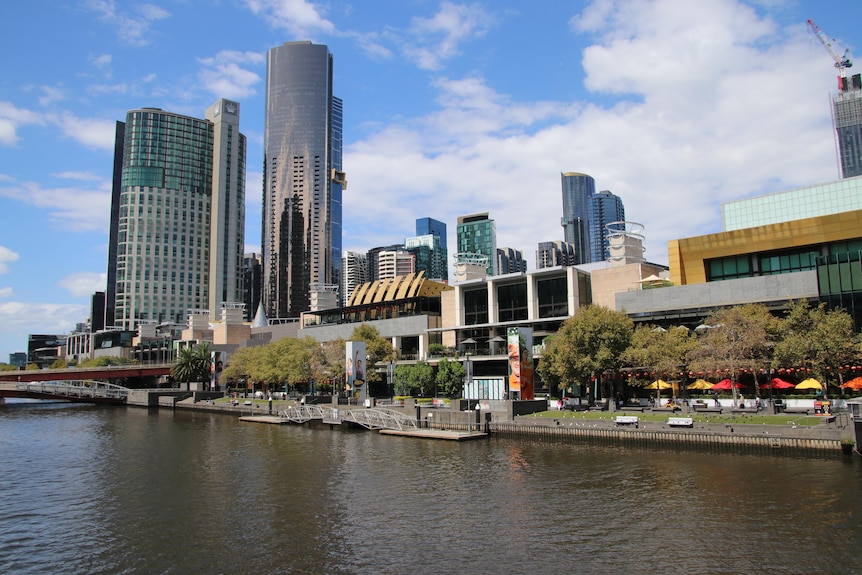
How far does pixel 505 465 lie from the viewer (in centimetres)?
4675

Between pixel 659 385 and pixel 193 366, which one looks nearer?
pixel 659 385

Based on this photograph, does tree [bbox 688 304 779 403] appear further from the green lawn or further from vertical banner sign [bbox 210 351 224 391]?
vertical banner sign [bbox 210 351 224 391]

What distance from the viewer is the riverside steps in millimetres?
46897

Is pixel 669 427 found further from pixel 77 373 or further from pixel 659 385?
pixel 77 373

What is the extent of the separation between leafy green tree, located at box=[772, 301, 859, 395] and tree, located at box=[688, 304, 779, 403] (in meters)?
1.76

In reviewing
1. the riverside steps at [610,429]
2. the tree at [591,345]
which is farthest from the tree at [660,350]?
the riverside steps at [610,429]

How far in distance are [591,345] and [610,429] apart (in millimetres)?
14308

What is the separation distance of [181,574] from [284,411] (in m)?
63.1

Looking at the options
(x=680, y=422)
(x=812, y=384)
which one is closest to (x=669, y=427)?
(x=680, y=422)

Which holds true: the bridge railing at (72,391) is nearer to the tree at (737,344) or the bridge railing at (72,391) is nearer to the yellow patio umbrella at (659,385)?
the yellow patio umbrella at (659,385)

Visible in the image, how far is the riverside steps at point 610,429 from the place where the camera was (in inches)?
1846

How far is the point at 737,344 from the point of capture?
60500mm

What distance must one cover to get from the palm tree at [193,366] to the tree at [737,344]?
348ft

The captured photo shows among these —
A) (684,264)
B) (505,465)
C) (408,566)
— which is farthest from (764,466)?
(684,264)
